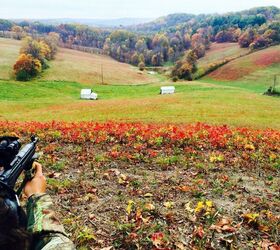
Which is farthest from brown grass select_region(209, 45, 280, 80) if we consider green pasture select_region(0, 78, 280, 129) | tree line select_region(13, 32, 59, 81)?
tree line select_region(13, 32, 59, 81)

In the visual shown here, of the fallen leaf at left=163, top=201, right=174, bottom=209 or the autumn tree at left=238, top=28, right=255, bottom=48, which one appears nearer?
the fallen leaf at left=163, top=201, right=174, bottom=209

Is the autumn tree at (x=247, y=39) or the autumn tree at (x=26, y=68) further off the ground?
the autumn tree at (x=247, y=39)

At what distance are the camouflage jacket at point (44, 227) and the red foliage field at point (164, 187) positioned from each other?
3.29m

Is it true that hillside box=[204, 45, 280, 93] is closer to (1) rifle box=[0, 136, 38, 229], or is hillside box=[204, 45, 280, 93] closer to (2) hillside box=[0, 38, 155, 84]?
(2) hillside box=[0, 38, 155, 84]

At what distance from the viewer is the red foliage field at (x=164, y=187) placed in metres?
7.43

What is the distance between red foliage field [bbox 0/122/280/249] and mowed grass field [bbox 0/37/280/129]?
58.6 ft

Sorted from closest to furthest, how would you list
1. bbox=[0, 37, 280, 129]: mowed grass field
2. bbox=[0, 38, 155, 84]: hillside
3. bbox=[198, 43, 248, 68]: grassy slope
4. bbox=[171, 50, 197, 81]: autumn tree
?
bbox=[0, 37, 280, 129]: mowed grass field → bbox=[0, 38, 155, 84]: hillside → bbox=[171, 50, 197, 81]: autumn tree → bbox=[198, 43, 248, 68]: grassy slope

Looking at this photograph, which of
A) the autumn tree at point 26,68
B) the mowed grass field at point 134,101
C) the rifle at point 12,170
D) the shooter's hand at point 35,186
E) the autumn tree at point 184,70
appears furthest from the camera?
the autumn tree at point 184,70

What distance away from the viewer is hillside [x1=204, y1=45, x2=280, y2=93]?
106750 millimetres

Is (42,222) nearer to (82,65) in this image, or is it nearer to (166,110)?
(166,110)

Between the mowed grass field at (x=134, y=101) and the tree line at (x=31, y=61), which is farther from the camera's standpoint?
the tree line at (x=31, y=61)

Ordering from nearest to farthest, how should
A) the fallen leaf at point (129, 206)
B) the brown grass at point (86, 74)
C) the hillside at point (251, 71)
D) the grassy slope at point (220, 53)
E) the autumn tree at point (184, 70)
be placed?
the fallen leaf at point (129, 206) < the brown grass at point (86, 74) < the hillside at point (251, 71) < the autumn tree at point (184, 70) < the grassy slope at point (220, 53)

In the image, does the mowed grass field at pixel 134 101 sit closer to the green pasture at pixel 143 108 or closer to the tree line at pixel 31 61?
the green pasture at pixel 143 108

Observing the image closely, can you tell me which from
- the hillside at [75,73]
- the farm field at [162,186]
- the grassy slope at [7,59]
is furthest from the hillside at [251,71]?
the farm field at [162,186]
